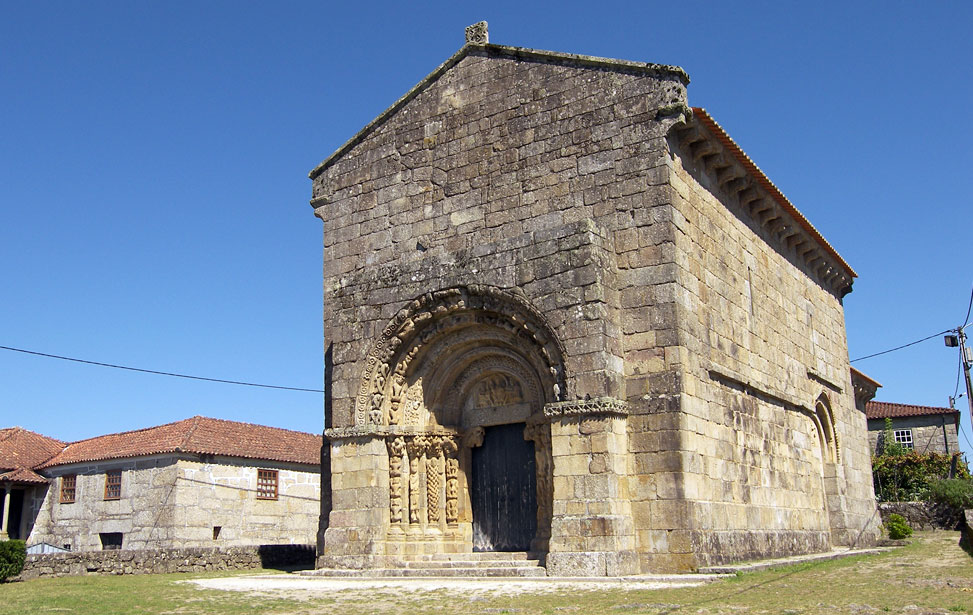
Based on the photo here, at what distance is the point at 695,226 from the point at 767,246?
364 cm

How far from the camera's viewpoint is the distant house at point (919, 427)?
116ft

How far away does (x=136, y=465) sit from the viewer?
2502 centimetres

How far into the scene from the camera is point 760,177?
14.9 meters

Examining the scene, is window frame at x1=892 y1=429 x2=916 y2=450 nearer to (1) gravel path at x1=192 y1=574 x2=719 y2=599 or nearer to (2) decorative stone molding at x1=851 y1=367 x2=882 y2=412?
(2) decorative stone molding at x1=851 y1=367 x2=882 y2=412

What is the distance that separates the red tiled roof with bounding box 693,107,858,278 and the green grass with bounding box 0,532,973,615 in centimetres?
613

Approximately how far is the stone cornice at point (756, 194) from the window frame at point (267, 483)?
53.3ft

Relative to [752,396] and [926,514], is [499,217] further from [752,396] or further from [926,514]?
[926,514]

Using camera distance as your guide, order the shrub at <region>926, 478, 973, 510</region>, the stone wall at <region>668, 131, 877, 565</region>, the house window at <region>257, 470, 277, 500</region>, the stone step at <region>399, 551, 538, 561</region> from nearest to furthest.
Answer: the stone wall at <region>668, 131, 877, 565</region>
the stone step at <region>399, 551, 538, 561</region>
the shrub at <region>926, 478, 973, 510</region>
the house window at <region>257, 470, 277, 500</region>

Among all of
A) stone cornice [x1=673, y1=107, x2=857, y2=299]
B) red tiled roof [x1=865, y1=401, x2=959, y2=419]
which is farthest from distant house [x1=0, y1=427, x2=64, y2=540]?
red tiled roof [x1=865, y1=401, x2=959, y2=419]

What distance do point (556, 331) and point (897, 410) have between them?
95.3ft

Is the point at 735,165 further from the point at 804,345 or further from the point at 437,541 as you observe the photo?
the point at 437,541

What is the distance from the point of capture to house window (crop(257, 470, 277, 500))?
26.3 meters

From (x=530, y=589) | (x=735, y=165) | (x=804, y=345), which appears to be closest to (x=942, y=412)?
(x=804, y=345)

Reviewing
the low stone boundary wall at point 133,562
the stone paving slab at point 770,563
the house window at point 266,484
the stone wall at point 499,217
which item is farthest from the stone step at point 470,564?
the house window at point 266,484
